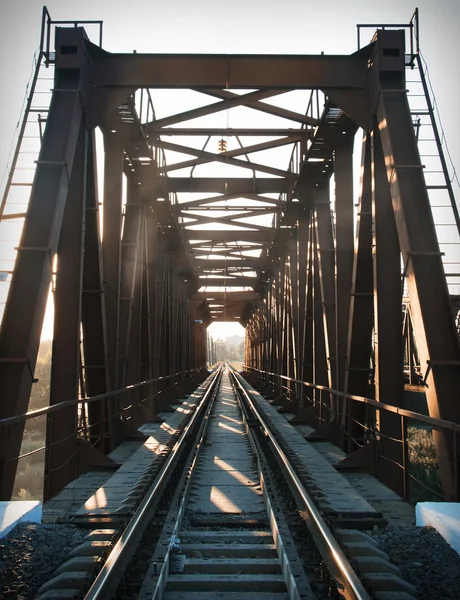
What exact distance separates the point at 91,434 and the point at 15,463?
3886 mm

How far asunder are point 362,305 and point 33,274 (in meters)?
5.39

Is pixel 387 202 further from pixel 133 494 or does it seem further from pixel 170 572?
pixel 170 572

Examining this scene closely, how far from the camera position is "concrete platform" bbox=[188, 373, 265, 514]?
6.32m

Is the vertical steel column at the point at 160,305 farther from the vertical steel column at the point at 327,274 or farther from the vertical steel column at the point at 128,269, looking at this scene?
the vertical steel column at the point at 327,274

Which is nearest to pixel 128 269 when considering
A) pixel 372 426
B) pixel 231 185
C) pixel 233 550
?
pixel 231 185

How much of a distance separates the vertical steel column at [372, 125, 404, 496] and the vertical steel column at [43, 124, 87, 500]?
4481mm

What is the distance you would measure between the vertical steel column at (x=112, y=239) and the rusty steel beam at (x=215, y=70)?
2.40 meters

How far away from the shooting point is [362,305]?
9.55 meters

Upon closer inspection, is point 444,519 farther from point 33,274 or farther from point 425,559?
point 33,274

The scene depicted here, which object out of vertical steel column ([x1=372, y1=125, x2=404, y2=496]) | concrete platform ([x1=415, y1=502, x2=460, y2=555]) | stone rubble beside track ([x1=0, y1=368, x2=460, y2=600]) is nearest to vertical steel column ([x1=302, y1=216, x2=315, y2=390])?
vertical steel column ([x1=372, y1=125, x2=404, y2=496])

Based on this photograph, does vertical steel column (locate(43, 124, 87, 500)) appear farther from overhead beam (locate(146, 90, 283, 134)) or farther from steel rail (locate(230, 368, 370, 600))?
overhead beam (locate(146, 90, 283, 134))

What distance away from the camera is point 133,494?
6121 millimetres

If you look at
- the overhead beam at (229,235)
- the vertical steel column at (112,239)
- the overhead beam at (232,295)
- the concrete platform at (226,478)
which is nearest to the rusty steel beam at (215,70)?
the vertical steel column at (112,239)

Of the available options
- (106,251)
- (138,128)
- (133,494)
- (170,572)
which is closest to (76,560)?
(170,572)
